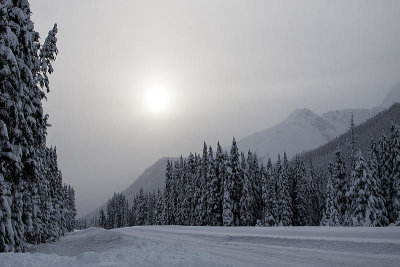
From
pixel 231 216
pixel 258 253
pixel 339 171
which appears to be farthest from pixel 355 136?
pixel 258 253

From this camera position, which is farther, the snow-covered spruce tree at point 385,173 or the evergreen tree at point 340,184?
the evergreen tree at point 340,184

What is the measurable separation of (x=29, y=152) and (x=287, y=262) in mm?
13176

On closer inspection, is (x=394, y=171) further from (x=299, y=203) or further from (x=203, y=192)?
(x=203, y=192)

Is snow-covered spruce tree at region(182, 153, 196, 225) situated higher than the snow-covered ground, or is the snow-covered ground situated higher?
snow-covered spruce tree at region(182, 153, 196, 225)

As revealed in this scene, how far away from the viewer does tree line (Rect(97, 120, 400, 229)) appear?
137 feet

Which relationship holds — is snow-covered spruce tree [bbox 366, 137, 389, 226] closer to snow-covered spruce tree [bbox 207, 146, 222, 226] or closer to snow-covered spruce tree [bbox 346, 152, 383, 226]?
snow-covered spruce tree [bbox 346, 152, 383, 226]

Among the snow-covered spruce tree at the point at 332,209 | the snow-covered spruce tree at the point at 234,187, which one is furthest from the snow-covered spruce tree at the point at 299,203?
the snow-covered spruce tree at the point at 234,187

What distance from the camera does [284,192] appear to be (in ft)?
194

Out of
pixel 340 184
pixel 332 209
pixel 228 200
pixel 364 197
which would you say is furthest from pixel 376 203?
pixel 228 200

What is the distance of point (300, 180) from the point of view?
64562 mm

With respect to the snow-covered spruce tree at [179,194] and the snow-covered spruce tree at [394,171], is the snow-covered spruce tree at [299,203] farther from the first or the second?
the snow-covered spruce tree at [179,194]

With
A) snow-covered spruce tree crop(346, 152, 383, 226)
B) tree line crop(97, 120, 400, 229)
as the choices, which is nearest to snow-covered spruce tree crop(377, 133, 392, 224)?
tree line crop(97, 120, 400, 229)

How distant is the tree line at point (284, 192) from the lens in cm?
4184

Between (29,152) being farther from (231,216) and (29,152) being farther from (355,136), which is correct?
(355,136)
